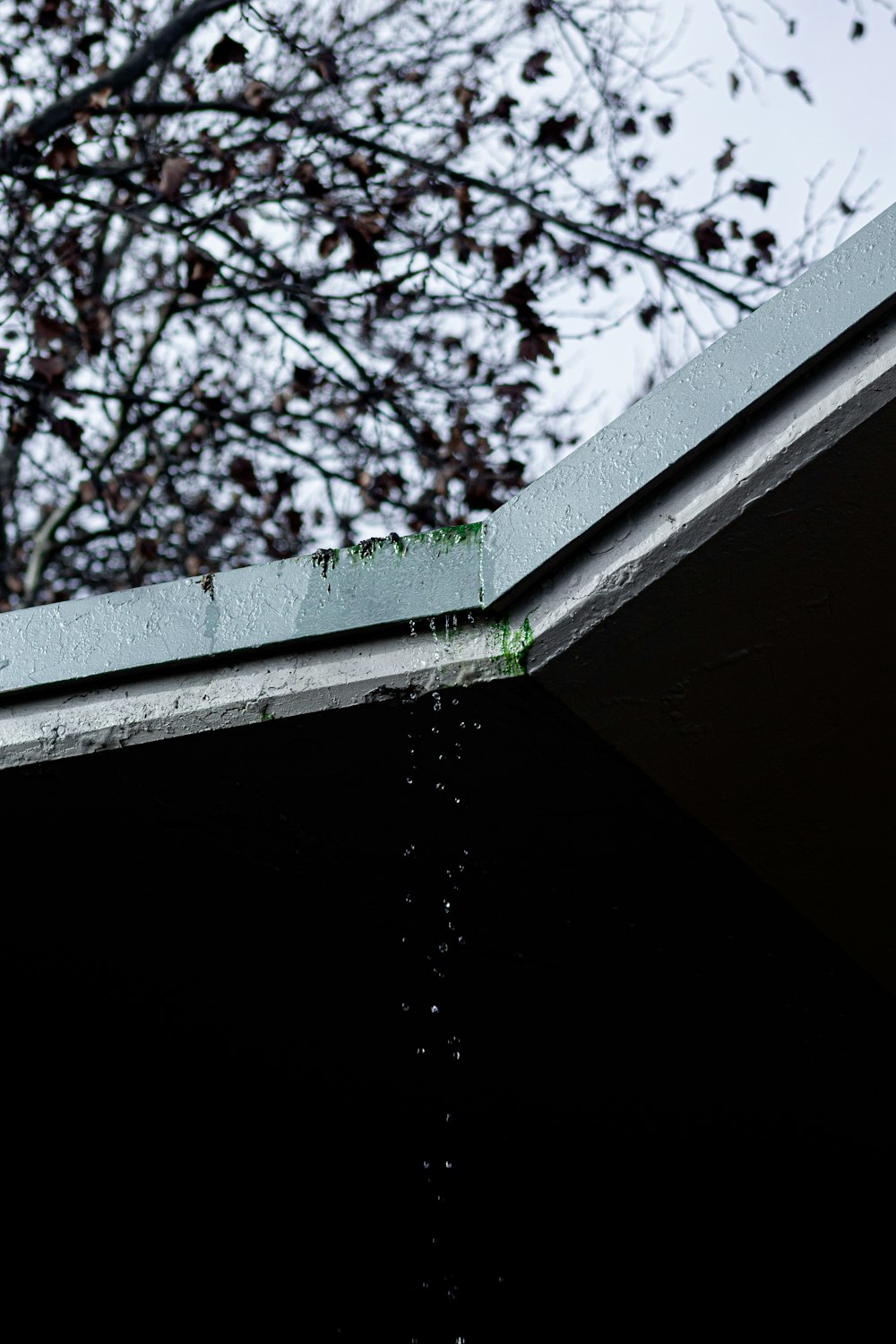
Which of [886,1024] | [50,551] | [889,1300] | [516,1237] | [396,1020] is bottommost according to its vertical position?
[889,1300]

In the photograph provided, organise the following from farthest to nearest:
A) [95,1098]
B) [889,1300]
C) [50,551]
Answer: [50,551], [889,1300], [95,1098]

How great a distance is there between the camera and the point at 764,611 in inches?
66.9

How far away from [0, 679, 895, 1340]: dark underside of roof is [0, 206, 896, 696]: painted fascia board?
14 cm

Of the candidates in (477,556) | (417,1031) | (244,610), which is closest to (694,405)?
(477,556)

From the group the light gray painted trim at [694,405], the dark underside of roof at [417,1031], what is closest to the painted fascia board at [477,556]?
the light gray painted trim at [694,405]

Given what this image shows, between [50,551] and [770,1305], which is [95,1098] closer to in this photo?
[770,1305]

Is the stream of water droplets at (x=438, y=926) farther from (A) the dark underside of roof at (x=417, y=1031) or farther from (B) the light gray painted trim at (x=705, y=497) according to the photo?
(B) the light gray painted trim at (x=705, y=497)

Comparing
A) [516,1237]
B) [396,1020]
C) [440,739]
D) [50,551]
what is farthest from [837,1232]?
[50,551]

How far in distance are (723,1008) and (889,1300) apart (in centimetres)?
131

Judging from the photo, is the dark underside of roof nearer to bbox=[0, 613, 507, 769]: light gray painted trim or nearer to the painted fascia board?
bbox=[0, 613, 507, 769]: light gray painted trim

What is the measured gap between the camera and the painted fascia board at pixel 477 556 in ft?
5.13

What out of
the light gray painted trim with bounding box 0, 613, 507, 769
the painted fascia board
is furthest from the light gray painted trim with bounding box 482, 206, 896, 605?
the light gray painted trim with bounding box 0, 613, 507, 769

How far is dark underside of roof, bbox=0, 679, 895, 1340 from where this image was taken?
2.00m

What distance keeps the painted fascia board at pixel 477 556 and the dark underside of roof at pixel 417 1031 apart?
14 centimetres
